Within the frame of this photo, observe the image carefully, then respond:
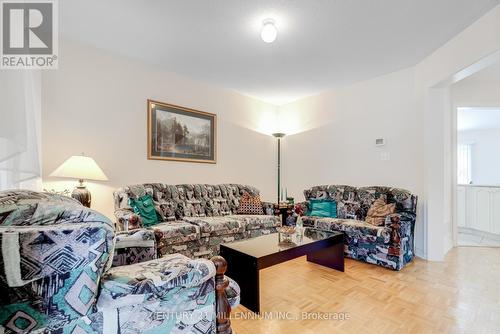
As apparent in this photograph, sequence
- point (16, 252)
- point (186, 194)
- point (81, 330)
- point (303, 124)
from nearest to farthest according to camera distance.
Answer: point (16, 252)
point (81, 330)
point (186, 194)
point (303, 124)

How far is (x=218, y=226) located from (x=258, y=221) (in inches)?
24.1

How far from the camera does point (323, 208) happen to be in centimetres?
366

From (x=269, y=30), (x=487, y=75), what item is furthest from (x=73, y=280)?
(x=487, y=75)

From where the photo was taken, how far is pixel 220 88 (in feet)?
13.8

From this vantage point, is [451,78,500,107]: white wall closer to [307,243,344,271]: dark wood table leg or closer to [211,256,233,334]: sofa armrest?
[307,243,344,271]: dark wood table leg

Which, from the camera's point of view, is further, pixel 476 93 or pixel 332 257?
pixel 476 93

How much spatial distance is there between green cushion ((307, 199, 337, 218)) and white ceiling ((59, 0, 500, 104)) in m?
1.91

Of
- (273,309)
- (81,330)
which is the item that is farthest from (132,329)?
(273,309)

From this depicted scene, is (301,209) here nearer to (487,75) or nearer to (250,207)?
(250,207)

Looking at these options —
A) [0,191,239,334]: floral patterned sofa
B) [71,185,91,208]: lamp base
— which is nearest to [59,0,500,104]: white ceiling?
[71,185,91,208]: lamp base

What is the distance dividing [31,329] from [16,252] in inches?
10.1

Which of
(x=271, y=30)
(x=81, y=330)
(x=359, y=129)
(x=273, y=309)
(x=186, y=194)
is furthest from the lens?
(x=359, y=129)

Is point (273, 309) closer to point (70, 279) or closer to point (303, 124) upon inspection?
point (70, 279)

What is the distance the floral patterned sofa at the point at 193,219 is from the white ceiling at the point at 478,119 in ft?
14.0
